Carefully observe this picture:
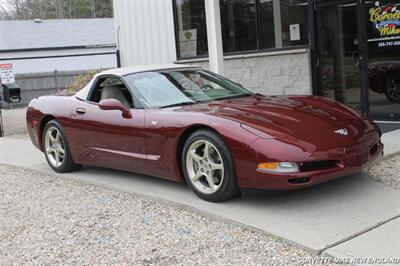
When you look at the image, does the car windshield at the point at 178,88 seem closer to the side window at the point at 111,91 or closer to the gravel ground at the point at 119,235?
the side window at the point at 111,91

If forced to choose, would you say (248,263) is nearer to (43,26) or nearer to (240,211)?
(240,211)

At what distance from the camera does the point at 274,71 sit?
11109 millimetres

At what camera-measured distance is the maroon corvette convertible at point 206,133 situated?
4.81 meters

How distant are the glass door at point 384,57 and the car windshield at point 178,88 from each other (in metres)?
3.83

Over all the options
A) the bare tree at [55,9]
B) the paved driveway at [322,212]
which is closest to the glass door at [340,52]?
the paved driveway at [322,212]

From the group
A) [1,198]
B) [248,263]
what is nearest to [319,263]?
[248,263]

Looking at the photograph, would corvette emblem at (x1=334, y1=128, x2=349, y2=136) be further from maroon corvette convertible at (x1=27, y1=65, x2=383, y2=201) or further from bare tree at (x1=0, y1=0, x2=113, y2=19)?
bare tree at (x1=0, y1=0, x2=113, y2=19)

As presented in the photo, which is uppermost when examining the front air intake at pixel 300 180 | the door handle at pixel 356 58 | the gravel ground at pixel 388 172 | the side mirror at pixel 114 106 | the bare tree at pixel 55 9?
the bare tree at pixel 55 9

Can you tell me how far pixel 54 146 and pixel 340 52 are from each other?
5.46 m

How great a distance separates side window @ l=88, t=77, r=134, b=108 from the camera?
6.55 m

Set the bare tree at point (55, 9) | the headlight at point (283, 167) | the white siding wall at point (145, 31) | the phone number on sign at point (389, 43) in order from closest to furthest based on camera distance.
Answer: the headlight at point (283, 167)
the phone number on sign at point (389, 43)
the white siding wall at point (145, 31)
the bare tree at point (55, 9)

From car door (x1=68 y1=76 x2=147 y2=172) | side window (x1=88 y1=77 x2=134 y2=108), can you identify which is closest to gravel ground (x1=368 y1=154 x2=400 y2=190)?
car door (x1=68 y1=76 x2=147 y2=172)

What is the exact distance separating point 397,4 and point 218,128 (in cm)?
554

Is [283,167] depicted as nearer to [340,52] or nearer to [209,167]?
[209,167]
